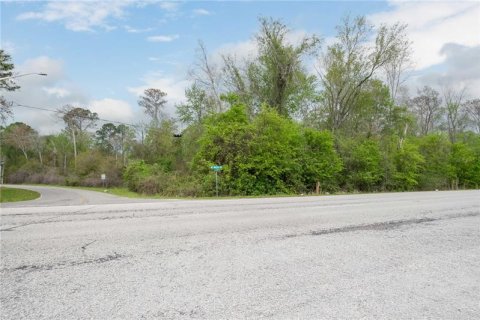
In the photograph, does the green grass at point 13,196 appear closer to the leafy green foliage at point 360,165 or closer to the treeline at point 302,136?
the treeline at point 302,136

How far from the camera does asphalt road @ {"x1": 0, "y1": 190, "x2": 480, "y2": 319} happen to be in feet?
10.5

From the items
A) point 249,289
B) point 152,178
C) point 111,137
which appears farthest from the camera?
point 111,137

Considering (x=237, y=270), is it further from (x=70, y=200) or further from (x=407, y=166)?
(x=407, y=166)

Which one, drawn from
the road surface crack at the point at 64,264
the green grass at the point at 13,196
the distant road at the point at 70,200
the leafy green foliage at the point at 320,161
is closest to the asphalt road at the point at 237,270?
the road surface crack at the point at 64,264

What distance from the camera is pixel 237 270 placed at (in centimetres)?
424

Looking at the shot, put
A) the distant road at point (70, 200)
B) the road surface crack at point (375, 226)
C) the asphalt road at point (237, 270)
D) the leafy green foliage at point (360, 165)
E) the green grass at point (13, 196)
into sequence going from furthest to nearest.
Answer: the leafy green foliage at point (360, 165)
the green grass at point (13, 196)
the distant road at point (70, 200)
the road surface crack at point (375, 226)
the asphalt road at point (237, 270)

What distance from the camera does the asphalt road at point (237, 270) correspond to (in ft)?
10.5

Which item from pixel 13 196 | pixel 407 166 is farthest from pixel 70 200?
pixel 407 166

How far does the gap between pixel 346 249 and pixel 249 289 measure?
7.94 feet

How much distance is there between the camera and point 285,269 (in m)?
4.30

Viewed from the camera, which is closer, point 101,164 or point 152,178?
point 152,178

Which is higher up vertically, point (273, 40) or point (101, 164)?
point (273, 40)

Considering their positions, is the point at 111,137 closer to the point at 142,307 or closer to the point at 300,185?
the point at 300,185

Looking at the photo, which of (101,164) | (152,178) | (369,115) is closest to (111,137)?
(101,164)
